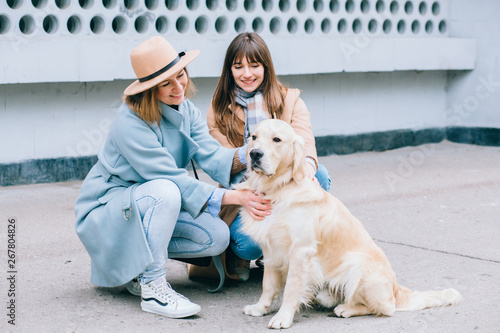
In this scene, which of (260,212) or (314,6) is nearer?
(260,212)

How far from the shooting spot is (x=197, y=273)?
4.39 metres

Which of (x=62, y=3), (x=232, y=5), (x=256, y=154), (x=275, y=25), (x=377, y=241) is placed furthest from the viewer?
(x=275, y=25)

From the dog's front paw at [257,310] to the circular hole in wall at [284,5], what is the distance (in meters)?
5.71

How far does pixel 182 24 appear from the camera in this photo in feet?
26.3

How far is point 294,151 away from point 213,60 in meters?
4.44

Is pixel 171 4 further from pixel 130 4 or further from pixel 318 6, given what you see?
pixel 318 6

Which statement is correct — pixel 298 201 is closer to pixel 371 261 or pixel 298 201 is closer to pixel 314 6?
pixel 371 261

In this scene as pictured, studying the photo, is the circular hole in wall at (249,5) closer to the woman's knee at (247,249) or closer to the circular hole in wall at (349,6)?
the circular hole in wall at (349,6)

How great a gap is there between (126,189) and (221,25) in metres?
4.90

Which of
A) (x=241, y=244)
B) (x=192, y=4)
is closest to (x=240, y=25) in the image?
(x=192, y=4)

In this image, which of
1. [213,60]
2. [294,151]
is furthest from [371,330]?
[213,60]

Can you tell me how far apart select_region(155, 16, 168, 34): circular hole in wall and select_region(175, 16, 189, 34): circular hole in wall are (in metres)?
0.20

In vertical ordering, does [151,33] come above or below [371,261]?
above

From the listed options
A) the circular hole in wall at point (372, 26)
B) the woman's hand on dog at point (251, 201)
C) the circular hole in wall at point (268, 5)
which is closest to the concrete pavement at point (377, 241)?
the woman's hand on dog at point (251, 201)
